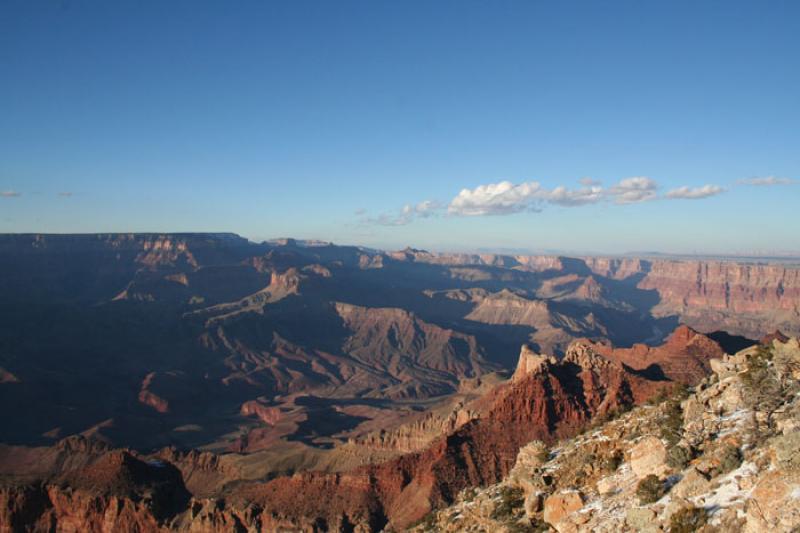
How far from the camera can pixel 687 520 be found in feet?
58.4

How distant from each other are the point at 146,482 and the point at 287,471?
779 inches

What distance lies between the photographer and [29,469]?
309 ft

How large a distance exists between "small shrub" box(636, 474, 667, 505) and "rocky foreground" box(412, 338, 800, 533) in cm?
3

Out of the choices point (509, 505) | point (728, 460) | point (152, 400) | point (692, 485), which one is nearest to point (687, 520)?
point (692, 485)

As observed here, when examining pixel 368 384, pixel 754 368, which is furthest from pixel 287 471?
pixel 368 384

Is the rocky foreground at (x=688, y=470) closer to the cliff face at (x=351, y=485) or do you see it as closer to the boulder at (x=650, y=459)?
the boulder at (x=650, y=459)

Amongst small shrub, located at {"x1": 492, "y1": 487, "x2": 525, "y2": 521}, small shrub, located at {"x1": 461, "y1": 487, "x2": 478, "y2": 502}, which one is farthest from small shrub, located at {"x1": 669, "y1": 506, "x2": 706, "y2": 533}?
small shrub, located at {"x1": 461, "y1": 487, "x2": 478, "y2": 502}

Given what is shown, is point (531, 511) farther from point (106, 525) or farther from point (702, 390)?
point (106, 525)

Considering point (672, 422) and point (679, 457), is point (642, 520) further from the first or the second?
point (672, 422)

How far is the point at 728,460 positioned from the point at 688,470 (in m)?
1.54

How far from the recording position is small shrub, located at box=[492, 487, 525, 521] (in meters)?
27.9

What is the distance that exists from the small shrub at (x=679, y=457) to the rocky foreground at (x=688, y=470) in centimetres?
4

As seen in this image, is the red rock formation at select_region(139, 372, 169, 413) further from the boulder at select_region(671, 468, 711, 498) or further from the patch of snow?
the patch of snow

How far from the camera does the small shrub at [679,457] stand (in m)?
21.6
